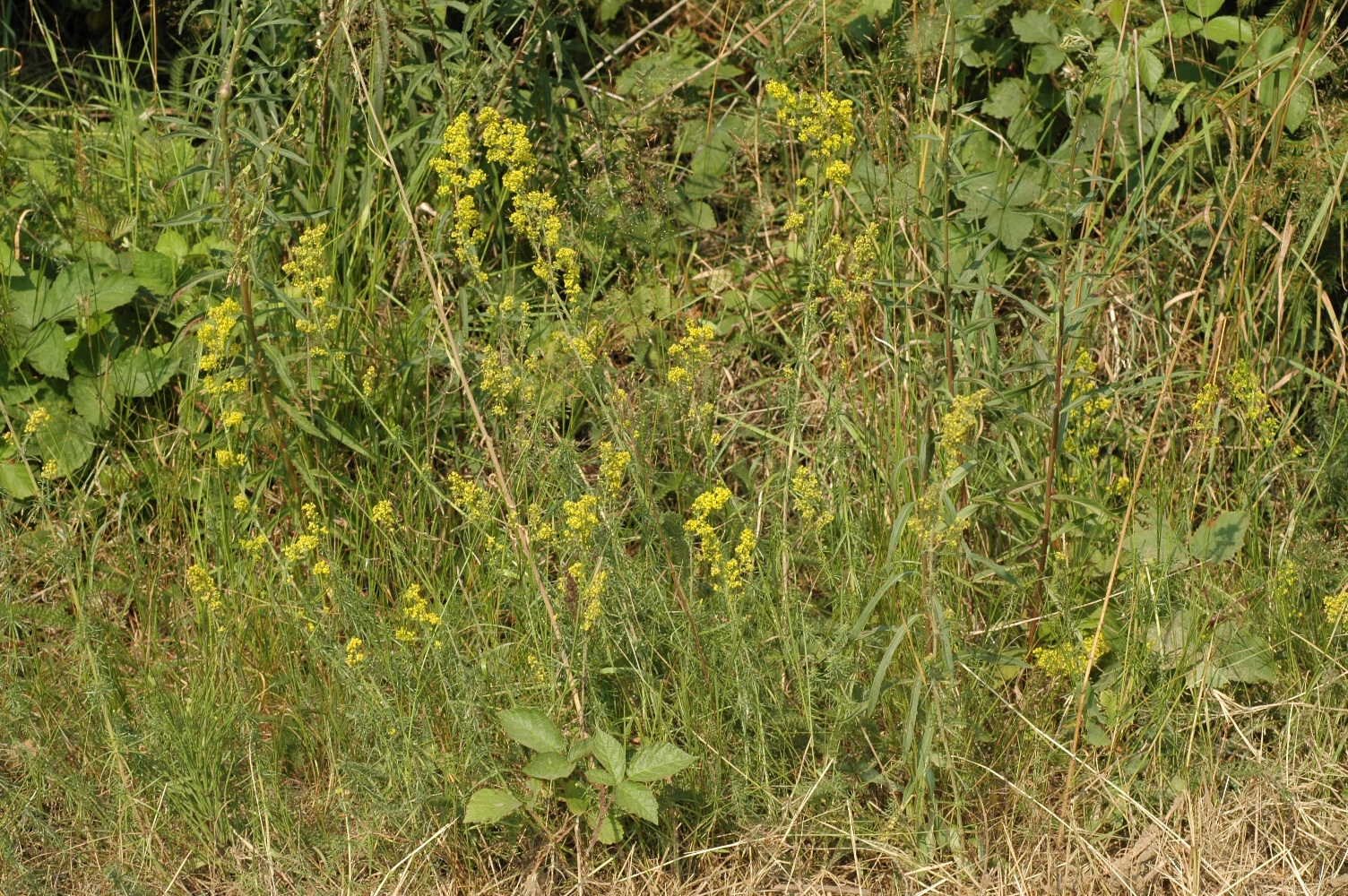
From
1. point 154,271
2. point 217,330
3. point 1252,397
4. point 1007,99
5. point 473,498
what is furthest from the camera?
point 1007,99

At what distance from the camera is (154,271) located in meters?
3.17

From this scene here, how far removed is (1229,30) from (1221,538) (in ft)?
4.10

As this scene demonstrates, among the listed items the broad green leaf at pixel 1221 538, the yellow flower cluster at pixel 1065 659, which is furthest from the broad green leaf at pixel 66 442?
the broad green leaf at pixel 1221 538

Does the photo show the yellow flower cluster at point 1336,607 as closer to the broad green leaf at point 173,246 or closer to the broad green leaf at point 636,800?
the broad green leaf at point 636,800

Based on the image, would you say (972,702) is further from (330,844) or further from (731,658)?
(330,844)

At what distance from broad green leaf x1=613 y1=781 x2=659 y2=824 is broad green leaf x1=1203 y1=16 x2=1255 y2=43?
217 centimetres

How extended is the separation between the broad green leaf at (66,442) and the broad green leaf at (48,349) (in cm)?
10

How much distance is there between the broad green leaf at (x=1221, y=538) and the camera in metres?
2.54

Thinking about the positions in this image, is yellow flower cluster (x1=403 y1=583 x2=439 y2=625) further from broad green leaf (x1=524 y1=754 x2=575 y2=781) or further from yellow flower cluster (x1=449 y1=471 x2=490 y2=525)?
broad green leaf (x1=524 y1=754 x2=575 y2=781)

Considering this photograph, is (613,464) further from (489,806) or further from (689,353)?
(489,806)

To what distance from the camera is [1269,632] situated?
8.16 feet

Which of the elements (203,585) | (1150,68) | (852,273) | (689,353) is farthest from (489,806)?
(1150,68)

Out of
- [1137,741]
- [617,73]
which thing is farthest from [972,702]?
[617,73]

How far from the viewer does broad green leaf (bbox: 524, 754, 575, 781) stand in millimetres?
2135
